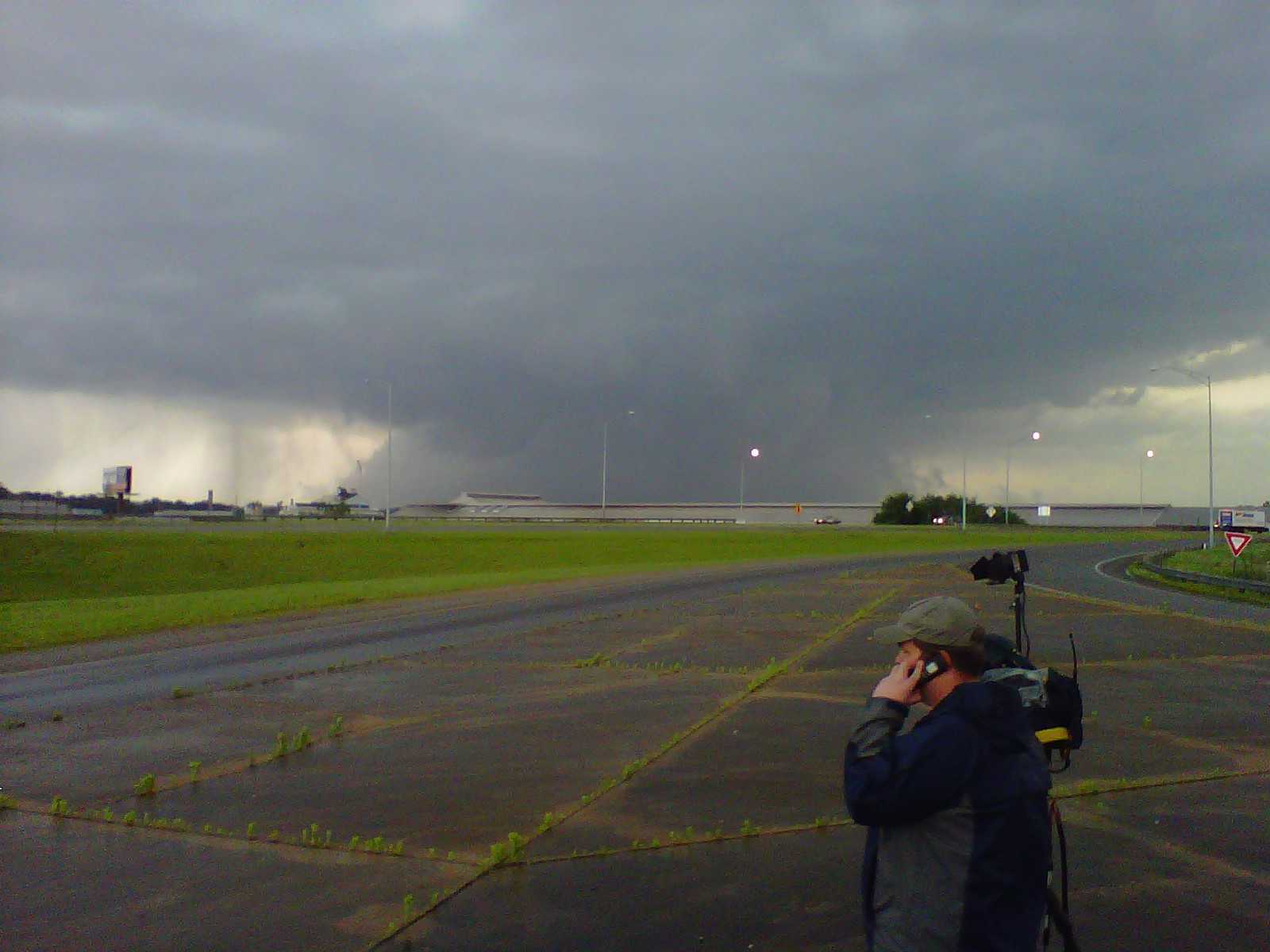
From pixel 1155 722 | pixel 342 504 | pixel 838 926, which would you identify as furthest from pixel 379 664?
pixel 342 504

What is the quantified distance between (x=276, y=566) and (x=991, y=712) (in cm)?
4284

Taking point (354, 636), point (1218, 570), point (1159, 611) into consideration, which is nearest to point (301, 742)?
point (354, 636)

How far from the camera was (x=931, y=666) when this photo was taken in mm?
3381

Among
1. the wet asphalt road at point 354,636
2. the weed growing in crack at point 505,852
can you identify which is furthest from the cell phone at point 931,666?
the wet asphalt road at point 354,636

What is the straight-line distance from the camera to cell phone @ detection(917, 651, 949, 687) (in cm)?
338

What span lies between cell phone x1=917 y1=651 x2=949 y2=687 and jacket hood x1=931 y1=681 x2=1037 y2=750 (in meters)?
0.09

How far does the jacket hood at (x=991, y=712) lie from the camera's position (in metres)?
3.23

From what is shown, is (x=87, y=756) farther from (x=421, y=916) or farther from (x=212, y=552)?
(x=212, y=552)

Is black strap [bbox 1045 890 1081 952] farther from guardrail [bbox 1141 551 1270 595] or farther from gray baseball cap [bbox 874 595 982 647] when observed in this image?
guardrail [bbox 1141 551 1270 595]

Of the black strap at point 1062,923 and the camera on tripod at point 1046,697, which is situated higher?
the camera on tripod at point 1046,697

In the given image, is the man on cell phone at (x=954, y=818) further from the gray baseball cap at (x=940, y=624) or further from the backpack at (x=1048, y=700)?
the backpack at (x=1048, y=700)

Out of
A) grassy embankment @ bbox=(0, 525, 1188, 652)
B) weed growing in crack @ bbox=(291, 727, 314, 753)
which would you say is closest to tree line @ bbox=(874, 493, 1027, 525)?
grassy embankment @ bbox=(0, 525, 1188, 652)

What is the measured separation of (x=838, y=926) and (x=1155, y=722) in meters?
6.48

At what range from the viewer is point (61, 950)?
17.1 feet
